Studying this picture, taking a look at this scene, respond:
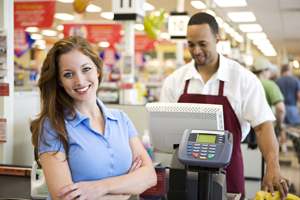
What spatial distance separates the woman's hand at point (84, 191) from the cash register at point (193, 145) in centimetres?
29

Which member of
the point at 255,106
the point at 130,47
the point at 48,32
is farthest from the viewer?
the point at 48,32

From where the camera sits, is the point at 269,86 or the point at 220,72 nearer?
the point at 220,72

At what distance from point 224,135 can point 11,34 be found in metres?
1.96

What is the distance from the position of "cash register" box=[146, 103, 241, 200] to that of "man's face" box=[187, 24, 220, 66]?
659 millimetres

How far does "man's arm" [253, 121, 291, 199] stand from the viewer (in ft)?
5.63

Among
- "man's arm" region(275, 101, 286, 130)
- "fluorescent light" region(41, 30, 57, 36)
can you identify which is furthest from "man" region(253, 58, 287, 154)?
"fluorescent light" region(41, 30, 57, 36)

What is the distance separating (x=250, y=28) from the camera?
1361cm

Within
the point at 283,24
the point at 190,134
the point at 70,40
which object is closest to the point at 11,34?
the point at 70,40

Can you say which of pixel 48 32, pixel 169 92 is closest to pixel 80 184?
pixel 169 92

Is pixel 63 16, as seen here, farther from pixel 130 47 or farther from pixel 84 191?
pixel 84 191

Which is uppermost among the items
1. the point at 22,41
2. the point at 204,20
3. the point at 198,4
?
the point at 198,4

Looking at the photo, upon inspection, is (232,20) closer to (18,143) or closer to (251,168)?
(251,168)

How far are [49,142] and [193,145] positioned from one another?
0.58 m

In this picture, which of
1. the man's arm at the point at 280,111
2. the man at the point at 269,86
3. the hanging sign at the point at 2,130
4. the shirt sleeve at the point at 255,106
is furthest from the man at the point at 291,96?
the hanging sign at the point at 2,130
